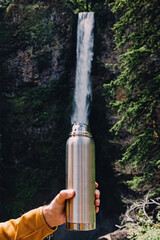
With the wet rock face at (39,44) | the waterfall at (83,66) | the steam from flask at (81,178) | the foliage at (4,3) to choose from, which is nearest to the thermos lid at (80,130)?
the steam from flask at (81,178)

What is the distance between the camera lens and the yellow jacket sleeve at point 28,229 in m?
1.23

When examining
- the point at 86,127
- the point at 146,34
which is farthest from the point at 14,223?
the point at 146,34

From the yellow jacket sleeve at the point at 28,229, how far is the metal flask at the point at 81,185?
0.14m

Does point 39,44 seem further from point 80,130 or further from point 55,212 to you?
point 55,212

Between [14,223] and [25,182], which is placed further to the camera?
[25,182]

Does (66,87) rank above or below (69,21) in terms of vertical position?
below

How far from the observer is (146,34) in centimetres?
501

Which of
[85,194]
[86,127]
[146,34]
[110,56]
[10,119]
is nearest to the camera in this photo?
[85,194]

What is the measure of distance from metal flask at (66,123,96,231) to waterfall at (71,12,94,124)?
500 inches

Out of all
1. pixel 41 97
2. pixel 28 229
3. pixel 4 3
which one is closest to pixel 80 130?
pixel 28 229

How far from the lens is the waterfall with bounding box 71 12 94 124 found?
1426cm

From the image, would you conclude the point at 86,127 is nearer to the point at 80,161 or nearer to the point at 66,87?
the point at 80,161

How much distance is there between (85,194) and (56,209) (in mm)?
185

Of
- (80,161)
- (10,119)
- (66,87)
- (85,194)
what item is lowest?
(85,194)
